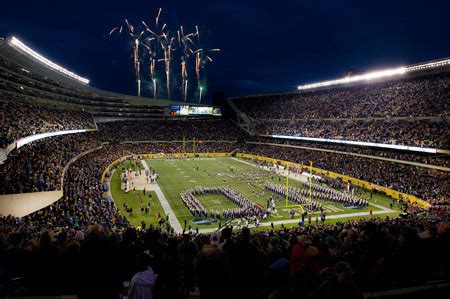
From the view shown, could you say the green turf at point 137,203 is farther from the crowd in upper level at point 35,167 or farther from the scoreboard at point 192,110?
the scoreboard at point 192,110

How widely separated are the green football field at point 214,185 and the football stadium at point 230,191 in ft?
0.86

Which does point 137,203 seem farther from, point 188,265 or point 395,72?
point 395,72

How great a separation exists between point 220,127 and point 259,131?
507 inches

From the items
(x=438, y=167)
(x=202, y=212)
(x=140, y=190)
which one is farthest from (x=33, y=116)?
(x=438, y=167)

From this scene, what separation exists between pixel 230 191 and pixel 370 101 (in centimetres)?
3341

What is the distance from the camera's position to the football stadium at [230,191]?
4684 millimetres

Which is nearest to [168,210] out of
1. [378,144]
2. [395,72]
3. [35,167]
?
[35,167]

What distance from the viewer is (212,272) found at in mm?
3963

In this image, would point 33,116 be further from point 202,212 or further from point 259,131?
point 259,131

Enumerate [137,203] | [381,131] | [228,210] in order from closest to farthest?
1. [228,210]
2. [137,203]
3. [381,131]

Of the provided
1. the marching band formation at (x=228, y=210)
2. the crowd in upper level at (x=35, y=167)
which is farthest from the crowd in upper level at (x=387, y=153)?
the crowd in upper level at (x=35, y=167)

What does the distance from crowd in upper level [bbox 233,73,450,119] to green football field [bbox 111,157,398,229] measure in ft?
55.3

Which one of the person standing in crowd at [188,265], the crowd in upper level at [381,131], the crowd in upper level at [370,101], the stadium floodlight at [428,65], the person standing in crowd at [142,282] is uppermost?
the stadium floodlight at [428,65]

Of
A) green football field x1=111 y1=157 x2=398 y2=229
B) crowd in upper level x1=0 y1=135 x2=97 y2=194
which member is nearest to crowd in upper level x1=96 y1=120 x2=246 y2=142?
green football field x1=111 y1=157 x2=398 y2=229
